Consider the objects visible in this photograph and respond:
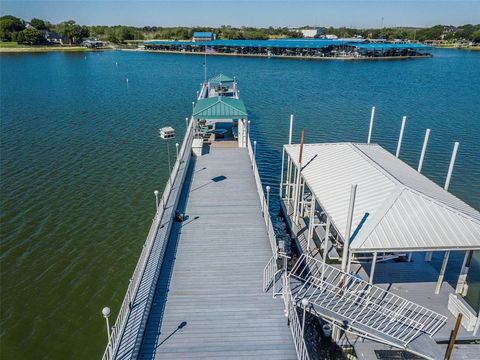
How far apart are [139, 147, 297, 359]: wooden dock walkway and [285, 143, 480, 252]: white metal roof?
2959mm

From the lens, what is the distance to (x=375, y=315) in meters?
11.2

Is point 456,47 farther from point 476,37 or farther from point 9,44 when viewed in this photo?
point 9,44

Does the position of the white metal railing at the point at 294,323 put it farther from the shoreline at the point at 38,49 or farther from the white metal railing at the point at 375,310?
the shoreline at the point at 38,49

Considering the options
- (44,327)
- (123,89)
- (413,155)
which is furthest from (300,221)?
(123,89)

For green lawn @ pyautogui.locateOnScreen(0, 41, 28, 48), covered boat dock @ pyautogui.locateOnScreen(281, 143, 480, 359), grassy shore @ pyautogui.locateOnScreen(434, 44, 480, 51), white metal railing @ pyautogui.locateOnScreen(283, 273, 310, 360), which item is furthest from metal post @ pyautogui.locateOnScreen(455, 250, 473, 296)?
grassy shore @ pyautogui.locateOnScreen(434, 44, 480, 51)

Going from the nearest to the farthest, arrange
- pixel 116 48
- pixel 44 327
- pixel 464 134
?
pixel 44 327, pixel 464 134, pixel 116 48

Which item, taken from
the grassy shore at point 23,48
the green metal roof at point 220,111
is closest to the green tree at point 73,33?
the grassy shore at point 23,48

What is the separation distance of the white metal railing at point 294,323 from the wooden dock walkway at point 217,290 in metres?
0.20

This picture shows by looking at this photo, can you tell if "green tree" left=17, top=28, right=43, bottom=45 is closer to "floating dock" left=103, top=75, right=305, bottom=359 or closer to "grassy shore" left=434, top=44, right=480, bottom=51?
"floating dock" left=103, top=75, right=305, bottom=359

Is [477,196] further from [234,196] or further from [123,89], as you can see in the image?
[123,89]

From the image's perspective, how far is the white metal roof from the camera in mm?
11141

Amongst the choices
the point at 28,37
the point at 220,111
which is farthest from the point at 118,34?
the point at 220,111

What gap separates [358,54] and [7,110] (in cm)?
9583

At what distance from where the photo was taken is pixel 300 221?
18.0 m
